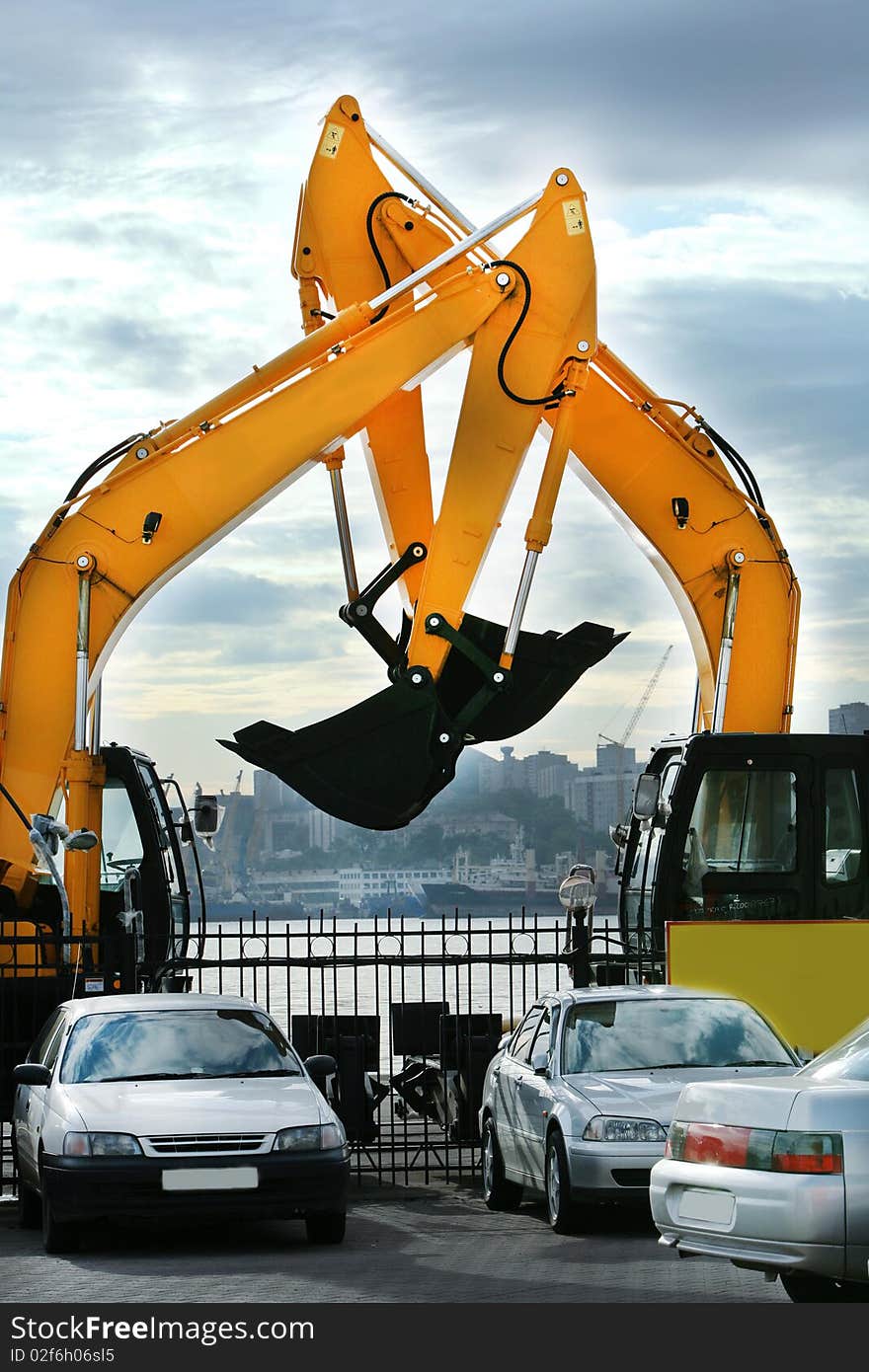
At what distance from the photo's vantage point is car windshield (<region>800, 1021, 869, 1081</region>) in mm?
8414

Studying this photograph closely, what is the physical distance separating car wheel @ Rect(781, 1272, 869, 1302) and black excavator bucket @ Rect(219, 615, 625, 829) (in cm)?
580

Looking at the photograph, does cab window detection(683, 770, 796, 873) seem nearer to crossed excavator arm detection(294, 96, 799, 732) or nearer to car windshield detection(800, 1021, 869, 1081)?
crossed excavator arm detection(294, 96, 799, 732)

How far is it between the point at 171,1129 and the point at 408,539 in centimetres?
565

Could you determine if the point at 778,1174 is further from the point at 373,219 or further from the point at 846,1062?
the point at 373,219

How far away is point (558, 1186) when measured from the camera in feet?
40.2

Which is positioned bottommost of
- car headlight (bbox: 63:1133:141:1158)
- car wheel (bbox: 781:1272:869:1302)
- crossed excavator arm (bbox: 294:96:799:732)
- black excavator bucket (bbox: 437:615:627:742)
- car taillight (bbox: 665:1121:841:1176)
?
car wheel (bbox: 781:1272:869:1302)

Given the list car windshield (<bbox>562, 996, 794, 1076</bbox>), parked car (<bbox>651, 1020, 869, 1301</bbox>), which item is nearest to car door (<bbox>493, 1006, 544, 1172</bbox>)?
car windshield (<bbox>562, 996, 794, 1076</bbox>)

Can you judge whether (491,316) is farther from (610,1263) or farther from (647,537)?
(610,1263)

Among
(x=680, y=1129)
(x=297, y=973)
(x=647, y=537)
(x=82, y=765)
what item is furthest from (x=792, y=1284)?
(x=297, y=973)

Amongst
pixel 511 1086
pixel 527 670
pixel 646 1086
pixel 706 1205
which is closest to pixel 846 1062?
pixel 706 1205

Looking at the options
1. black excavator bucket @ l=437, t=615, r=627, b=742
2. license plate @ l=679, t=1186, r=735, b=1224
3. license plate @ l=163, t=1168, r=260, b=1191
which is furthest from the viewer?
black excavator bucket @ l=437, t=615, r=627, b=742

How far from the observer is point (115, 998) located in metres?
13.2

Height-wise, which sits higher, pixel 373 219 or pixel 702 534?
pixel 373 219
